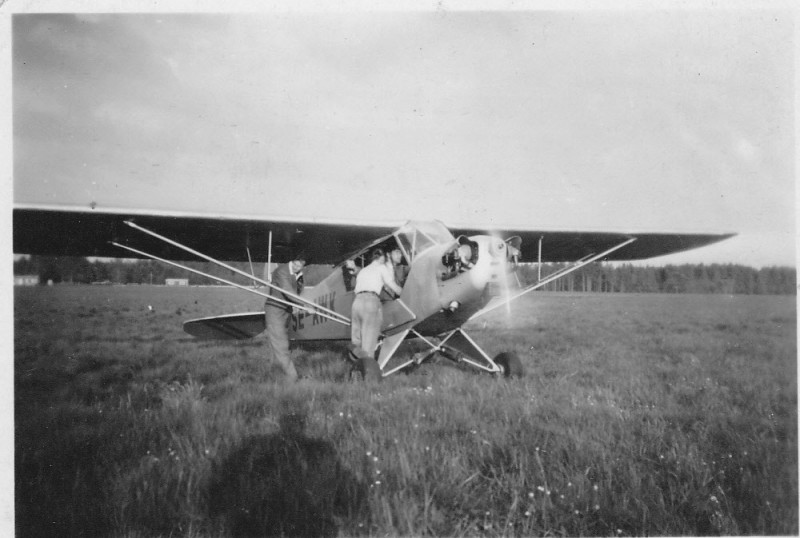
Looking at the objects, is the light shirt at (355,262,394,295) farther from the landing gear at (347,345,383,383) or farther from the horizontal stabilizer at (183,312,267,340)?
the horizontal stabilizer at (183,312,267,340)

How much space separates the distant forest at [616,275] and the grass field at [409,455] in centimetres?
42

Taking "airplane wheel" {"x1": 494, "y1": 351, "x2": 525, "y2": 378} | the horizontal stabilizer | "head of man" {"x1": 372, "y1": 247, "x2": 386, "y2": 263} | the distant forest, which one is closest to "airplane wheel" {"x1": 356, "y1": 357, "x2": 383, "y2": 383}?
"head of man" {"x1": 372, "y1": 247, "x2": 386, "y2": 263}

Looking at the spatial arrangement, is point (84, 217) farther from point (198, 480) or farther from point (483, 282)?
point (483, 282)

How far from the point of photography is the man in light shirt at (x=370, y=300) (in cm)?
573

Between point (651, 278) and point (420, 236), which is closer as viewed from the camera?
point (420, 236)

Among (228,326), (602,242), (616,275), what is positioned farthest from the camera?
(616,275)

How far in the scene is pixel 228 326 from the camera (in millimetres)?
9156

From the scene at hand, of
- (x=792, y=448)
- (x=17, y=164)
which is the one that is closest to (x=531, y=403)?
(x=792, y=448)

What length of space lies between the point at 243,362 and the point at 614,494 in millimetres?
5565

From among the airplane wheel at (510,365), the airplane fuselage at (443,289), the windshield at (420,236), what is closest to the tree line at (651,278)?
the airplane wheel at (510,365)

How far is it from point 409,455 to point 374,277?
3.15 m

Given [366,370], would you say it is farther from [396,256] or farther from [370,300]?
[396,256]

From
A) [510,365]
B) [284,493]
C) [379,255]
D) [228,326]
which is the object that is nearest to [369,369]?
[379,255]

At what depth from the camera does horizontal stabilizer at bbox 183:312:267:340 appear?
8.92 metres
